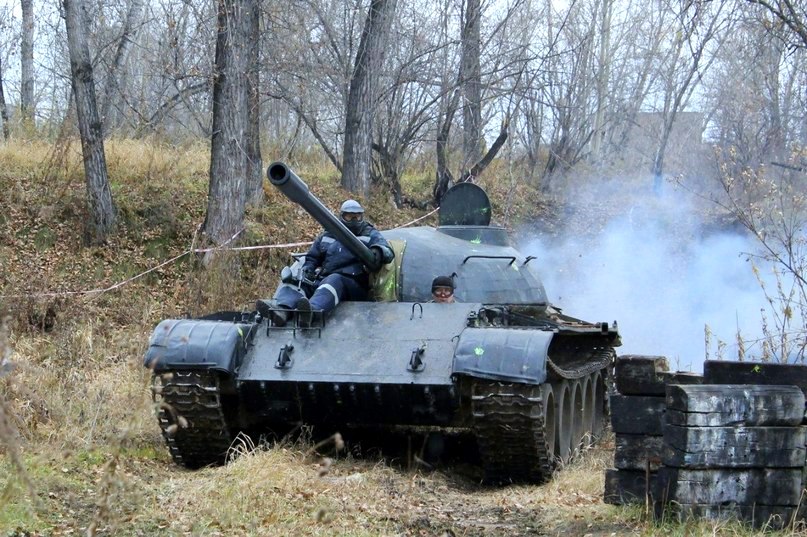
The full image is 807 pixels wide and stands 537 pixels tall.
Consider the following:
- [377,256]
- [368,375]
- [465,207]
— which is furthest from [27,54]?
[368,375]

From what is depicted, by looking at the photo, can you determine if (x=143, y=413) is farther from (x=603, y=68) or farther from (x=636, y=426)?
(x=603, y=68)

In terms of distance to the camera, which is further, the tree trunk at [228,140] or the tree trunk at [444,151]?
the tree trunk at [444,151]

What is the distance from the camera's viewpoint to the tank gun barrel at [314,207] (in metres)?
8.43

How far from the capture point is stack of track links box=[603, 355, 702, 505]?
22.6ft

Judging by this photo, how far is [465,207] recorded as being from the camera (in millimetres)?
11656

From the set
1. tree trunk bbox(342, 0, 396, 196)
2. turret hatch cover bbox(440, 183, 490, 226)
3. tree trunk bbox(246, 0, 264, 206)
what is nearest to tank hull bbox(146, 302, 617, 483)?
turret hatch cover bbox(440, 183, 490, 226)

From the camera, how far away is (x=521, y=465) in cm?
888

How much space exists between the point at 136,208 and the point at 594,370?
7544mm

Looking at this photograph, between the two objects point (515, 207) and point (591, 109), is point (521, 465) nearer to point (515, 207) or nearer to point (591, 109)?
point (515, 207)

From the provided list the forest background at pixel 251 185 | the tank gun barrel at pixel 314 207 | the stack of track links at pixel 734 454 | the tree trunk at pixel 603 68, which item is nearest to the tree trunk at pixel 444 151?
the forest background at pixel 251 185

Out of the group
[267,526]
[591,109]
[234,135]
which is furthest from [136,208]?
[591,109]

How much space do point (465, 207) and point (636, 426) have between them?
4.99 meters

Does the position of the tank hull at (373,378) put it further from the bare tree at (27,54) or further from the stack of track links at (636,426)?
the bare tree at (27,54)

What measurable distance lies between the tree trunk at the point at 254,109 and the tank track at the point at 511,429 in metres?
8.14
